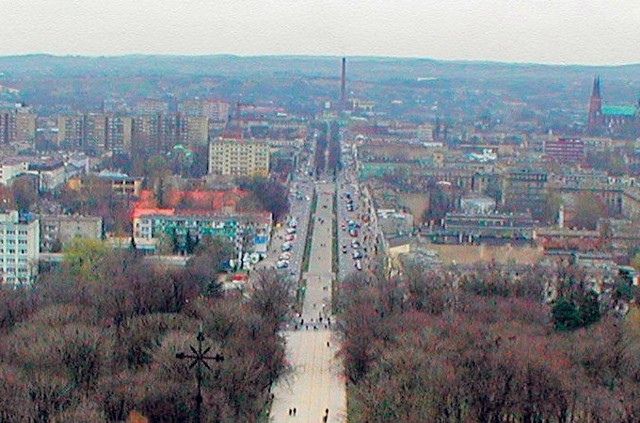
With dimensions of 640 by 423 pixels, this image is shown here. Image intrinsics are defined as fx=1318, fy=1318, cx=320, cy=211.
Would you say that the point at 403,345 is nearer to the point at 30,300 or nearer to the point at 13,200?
the point at 30,300

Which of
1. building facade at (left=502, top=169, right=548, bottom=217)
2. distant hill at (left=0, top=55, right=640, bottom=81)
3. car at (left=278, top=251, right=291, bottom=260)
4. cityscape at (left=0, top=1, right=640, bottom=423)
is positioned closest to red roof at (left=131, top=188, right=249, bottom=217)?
cityscape at (left=0, top=1, right=640, bottom=423)

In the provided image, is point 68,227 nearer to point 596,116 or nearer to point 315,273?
point 315,273

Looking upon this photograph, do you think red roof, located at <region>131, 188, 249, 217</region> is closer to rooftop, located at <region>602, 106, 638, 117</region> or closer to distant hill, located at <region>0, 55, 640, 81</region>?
rooftop, located at <region>602, 106, 638, 117</region>

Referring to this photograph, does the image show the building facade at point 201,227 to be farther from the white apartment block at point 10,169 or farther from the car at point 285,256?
the white apartment block at point 10,169

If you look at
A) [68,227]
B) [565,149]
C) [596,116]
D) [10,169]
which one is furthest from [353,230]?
[596,116]

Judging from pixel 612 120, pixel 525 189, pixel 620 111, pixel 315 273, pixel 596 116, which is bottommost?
pixel 315 273

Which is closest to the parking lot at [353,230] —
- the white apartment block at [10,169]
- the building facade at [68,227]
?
the building facade at [68,227]
